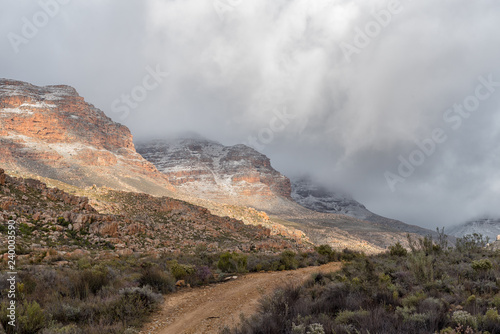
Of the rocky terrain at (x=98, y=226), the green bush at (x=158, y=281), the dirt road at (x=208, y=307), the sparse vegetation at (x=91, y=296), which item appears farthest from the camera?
the rocky terrain at (x=98, y=226)

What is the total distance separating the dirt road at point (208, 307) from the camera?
632cm

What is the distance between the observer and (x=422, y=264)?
791 centimetres

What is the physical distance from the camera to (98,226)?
1833 cm

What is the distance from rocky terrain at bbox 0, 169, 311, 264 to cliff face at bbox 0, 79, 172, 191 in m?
58.7

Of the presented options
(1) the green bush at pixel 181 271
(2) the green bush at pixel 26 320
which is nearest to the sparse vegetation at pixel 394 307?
(2) the green bush at pixel 26 320

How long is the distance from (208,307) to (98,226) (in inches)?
551

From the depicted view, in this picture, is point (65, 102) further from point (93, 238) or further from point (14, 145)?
point (93, 238)

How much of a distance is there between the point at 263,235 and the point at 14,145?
332 feet

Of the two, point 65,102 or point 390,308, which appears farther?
point 65,102

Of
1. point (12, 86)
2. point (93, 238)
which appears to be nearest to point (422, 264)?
point (93, 238)

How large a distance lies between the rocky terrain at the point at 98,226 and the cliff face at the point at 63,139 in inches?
2312

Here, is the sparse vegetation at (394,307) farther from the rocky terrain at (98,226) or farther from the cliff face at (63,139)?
the cliff face at (63,139)

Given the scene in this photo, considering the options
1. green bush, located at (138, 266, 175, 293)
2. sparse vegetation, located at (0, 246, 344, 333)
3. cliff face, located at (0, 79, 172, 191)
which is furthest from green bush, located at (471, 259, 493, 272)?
cliff face, located at (0, 79, 172, 191)

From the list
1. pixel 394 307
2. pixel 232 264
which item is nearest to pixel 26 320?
pixel 394 307
